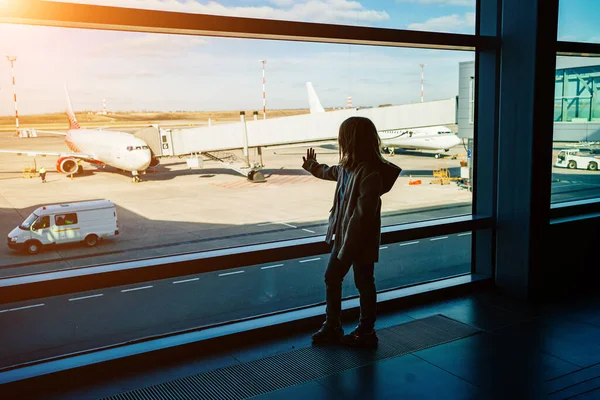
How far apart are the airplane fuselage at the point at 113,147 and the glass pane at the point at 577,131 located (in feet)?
12.9

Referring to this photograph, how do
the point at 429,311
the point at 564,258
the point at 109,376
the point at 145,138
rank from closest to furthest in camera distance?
the point at 109,376, the point at 145,138, the point at 429,311, the point at 564,258

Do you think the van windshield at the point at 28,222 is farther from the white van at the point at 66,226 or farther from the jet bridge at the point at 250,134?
the jet bridge at the point at 250,134

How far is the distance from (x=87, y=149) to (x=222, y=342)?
1.76 metres

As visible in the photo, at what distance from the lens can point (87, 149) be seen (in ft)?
12.5

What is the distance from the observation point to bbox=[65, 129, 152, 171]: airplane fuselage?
3676mm

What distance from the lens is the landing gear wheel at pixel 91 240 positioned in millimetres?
3684

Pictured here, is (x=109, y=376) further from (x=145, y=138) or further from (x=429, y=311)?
(x=429, y=311)

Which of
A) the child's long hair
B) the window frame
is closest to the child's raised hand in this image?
the child's long hair

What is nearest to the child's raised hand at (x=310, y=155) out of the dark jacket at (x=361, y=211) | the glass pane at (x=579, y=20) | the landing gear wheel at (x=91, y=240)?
the dark jacket at (x=361, y=211)

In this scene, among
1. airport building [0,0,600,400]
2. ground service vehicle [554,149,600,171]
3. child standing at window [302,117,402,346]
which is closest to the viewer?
airport building [0,0,600,400]

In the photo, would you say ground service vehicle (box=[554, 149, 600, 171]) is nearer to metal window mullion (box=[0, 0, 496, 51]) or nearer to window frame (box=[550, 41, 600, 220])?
window frame (box=[550, 41, 600, 220])

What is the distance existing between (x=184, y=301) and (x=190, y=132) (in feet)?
4.67

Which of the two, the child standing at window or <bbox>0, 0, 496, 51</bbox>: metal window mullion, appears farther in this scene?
the child standing at window

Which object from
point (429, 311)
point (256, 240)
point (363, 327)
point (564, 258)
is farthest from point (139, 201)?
point (564, 258)
